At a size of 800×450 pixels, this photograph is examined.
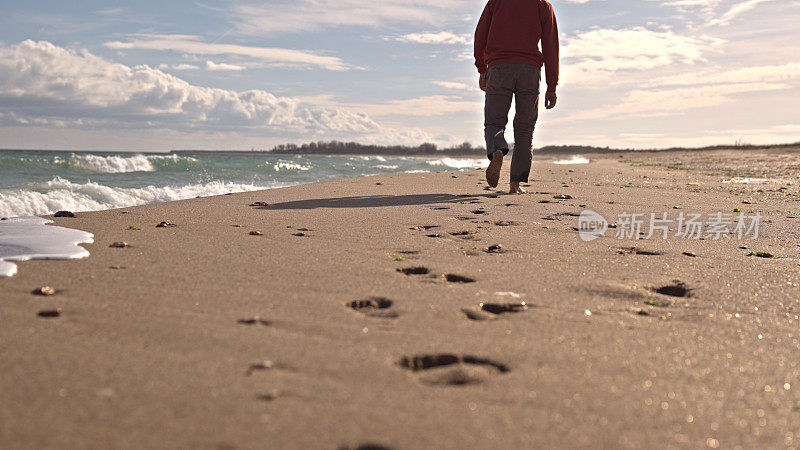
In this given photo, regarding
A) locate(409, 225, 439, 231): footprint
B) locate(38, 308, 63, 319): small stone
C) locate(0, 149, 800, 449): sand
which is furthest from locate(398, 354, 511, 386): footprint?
locate(409, 225, 439, 231): footprint

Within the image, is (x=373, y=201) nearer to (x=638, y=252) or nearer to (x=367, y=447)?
(x=638, y=252)

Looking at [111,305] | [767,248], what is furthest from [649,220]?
[111,305]

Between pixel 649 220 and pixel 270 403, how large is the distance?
150 inches

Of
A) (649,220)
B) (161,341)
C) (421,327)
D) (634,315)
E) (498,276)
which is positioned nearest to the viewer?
(161,341)

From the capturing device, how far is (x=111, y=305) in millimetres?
1858

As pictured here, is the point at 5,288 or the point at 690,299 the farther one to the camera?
the point at 690,299

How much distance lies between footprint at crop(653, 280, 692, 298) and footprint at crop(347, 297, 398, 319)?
114 cm

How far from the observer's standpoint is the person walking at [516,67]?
19.1 ft

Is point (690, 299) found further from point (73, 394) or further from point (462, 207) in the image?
point (462, 207)

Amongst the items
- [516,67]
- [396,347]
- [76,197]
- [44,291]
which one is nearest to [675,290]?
[396,347]

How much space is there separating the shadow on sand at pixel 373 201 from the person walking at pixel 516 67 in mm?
707

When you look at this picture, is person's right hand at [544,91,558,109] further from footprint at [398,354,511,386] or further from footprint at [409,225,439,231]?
footprint at [398,354,511,386]

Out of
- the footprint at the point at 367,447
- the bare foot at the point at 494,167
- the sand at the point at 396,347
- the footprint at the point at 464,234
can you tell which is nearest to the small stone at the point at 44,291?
the sand at the point at 396,347

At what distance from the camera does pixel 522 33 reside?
229 inches
